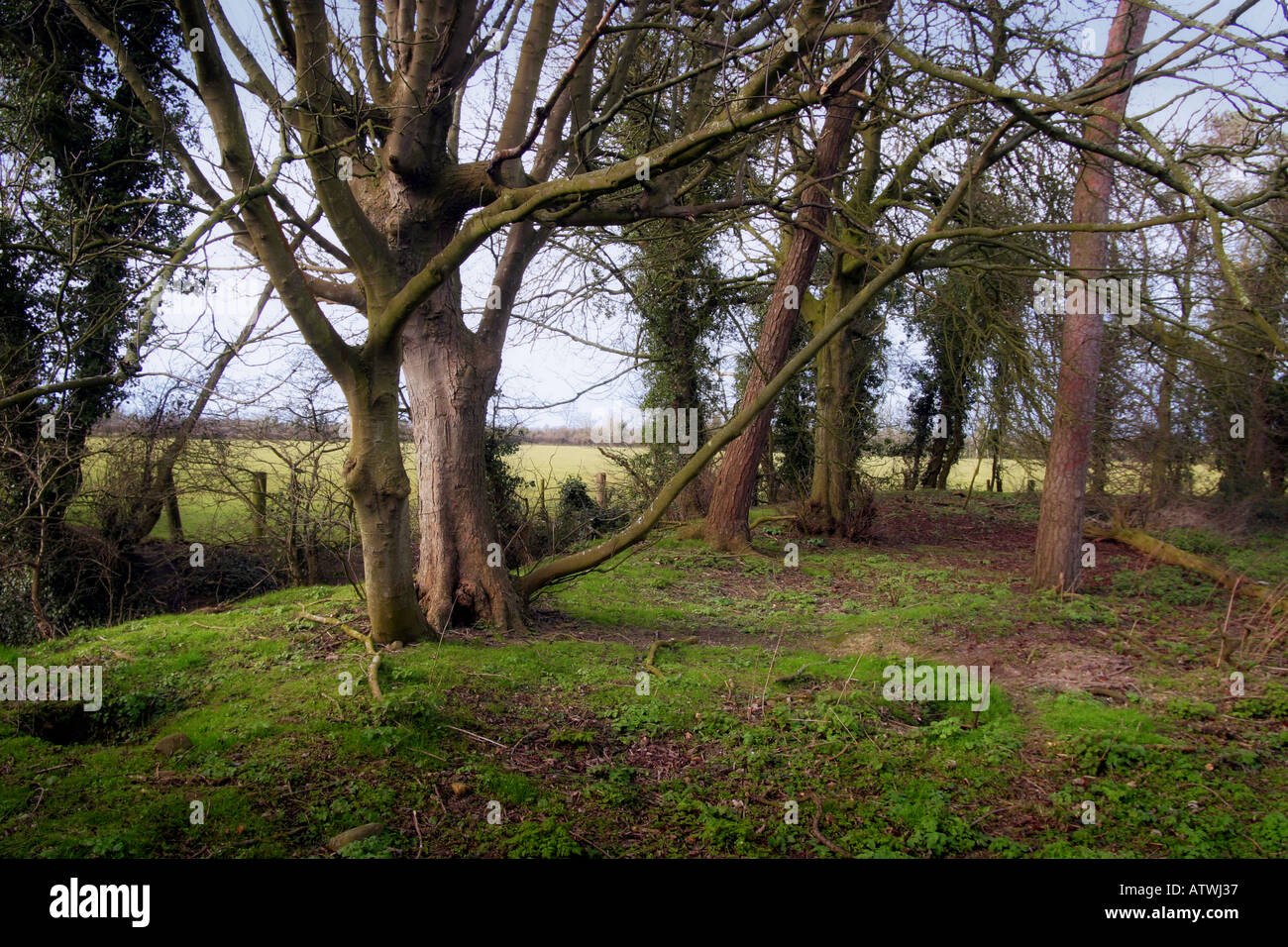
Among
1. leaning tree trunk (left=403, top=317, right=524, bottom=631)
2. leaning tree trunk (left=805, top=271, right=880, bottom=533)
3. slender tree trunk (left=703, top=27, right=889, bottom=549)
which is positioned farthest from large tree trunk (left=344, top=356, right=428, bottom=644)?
leaning tree trunk (left=805, top=271, right=880, bottom=533)

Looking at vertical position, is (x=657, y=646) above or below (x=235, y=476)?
below

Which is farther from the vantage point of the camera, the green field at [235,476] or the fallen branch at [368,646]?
the green field at [235,476]

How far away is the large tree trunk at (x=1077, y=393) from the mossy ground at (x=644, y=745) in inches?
60.7

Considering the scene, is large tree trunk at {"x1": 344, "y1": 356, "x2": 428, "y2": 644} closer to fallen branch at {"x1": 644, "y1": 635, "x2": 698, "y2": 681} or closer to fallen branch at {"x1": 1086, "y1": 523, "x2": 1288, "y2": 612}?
fallen branch at {"x1": 644, "y1": 635, "x2": 698, "y2": 681}

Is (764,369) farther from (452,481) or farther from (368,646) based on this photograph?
(368,646)

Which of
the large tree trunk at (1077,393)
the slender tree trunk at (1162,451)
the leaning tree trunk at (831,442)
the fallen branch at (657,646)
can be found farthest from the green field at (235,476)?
the leaning tree trunk at (831,442)

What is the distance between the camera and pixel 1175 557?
11273 mm

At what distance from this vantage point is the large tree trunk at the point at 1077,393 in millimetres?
8469

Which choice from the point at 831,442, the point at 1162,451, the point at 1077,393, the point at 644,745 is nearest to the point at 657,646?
the point at 644,745

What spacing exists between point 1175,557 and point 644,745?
9.75 meters

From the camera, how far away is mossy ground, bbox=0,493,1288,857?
13.1 feet

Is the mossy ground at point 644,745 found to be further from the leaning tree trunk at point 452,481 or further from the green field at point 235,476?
the green field at point 235,476
